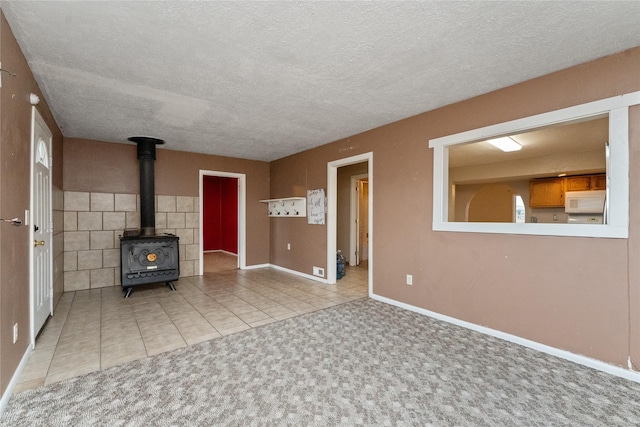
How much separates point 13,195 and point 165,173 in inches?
137

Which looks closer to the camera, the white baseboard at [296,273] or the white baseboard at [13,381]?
the white baseboard at [13,381]

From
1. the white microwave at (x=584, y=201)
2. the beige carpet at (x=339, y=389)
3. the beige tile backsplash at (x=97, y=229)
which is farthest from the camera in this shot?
the white microwave at (x=584, y=201)

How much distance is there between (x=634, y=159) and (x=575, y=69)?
84cm

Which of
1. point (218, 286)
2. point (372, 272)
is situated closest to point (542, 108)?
point (372, 272)

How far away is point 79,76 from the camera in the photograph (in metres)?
2.47

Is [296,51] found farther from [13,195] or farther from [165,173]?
[165,173]

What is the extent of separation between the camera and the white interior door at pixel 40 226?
7.82 feet

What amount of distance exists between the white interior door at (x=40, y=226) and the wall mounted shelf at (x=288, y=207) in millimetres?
3331

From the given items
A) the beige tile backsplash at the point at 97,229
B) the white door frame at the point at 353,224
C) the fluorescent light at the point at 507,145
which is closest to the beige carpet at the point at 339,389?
the fluorescent light at the point at 507,145

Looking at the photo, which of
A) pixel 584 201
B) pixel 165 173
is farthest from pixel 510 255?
pixel 165 173

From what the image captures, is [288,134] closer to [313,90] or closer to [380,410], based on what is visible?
[313,90]

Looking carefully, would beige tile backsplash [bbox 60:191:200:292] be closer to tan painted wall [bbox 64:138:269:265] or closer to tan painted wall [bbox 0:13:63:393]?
tan painted wall [bbox 64:138:269:265]

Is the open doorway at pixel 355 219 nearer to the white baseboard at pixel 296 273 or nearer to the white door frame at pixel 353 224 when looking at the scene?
the white door frame at pixel 353 224

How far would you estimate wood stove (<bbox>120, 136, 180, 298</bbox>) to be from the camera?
405 cm
